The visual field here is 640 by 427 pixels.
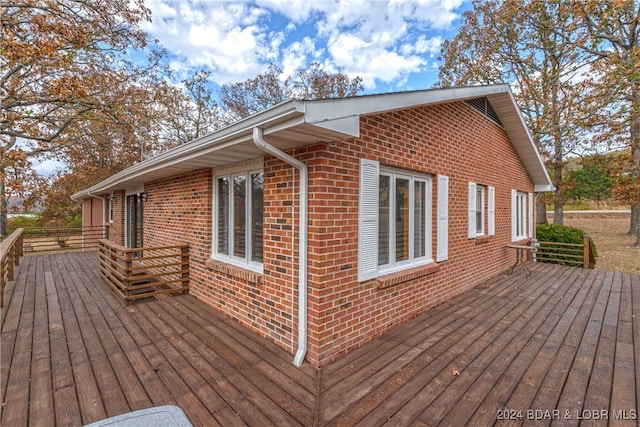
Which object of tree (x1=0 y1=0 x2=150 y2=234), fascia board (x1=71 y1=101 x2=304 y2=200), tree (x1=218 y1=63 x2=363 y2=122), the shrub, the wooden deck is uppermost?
tree (x1=218 y1=63 x2=363 y2=122)

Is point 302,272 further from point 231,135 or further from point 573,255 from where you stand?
point 573,255

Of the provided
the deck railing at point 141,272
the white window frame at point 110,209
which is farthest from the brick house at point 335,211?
the white window frame at point 110,209

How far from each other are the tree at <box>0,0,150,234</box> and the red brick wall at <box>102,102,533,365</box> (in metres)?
4.61

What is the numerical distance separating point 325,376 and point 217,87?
59.2 ft

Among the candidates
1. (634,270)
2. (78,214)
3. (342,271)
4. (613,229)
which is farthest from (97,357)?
(613,229)

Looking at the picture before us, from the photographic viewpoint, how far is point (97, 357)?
320cm

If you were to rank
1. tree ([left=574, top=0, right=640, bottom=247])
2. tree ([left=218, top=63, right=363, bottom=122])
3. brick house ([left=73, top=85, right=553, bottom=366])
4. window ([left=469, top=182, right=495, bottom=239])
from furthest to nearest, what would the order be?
tree ([left=218, top=63, right=363, bottom=122])
tree ([left=574, top=0, right=640, bottom=247])
window ([left=469, top=182, right=495, bottom=239])
brick house ([left=73, top=85, right=553, bottom=366])

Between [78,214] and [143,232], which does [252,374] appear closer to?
[143,232]

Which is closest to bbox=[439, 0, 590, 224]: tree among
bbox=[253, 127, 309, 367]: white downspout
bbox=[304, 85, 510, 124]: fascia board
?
bbox=[304, 85, 510, 124]: fascia board

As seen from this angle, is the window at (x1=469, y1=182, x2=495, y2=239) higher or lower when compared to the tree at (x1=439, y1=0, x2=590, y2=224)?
lower

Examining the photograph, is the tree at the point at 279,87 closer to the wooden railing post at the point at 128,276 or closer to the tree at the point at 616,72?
the tree at the point at 616,72

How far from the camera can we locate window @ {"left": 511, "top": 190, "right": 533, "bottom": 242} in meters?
8.14

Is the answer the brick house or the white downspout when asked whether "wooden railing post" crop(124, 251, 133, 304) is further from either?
the white downspout

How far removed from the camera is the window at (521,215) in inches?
320
